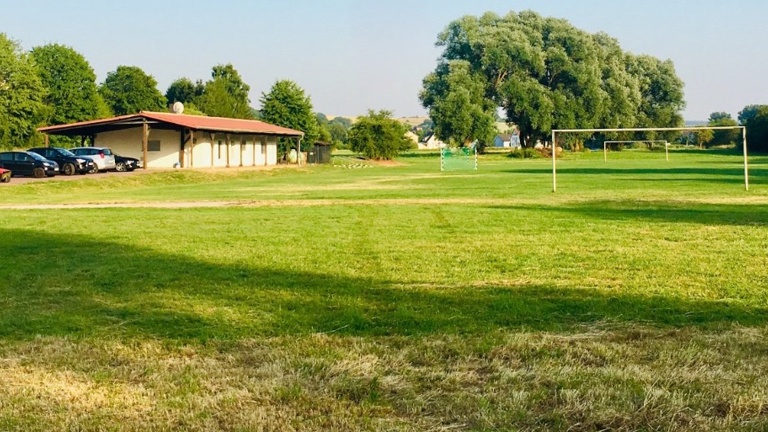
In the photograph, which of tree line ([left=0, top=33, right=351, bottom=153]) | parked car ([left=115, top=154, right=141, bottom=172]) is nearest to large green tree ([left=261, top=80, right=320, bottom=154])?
tree line ([left=0, top=33, right=351, bottom=153])

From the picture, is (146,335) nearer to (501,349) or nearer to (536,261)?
(501,349)

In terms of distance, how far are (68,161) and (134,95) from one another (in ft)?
191

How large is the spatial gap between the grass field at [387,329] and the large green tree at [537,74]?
6597cm

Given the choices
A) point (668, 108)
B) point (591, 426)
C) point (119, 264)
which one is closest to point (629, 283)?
point (591, 426)

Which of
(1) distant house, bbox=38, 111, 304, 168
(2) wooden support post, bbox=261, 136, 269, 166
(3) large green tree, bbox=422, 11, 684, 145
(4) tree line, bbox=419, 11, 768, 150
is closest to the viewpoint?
(1) distant house, bbox=38, 111, 304, 168

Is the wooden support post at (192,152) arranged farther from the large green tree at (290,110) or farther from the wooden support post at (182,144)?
the large green tree at (290,110)

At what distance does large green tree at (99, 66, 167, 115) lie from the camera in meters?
96.9

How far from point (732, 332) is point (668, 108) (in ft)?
328

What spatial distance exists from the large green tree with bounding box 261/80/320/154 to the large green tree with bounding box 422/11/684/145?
44.9ft

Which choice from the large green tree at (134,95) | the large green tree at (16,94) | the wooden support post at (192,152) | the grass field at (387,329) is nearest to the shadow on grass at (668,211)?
the grass field at (387,329)

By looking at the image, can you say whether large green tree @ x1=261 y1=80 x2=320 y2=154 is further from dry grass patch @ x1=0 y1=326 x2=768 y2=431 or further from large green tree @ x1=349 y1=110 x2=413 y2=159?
dry grass patch @ x1=0 y1=326 x2=768 y2=431

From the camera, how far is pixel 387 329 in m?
6.38

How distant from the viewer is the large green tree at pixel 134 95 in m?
96.9

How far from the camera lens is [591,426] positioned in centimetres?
409
